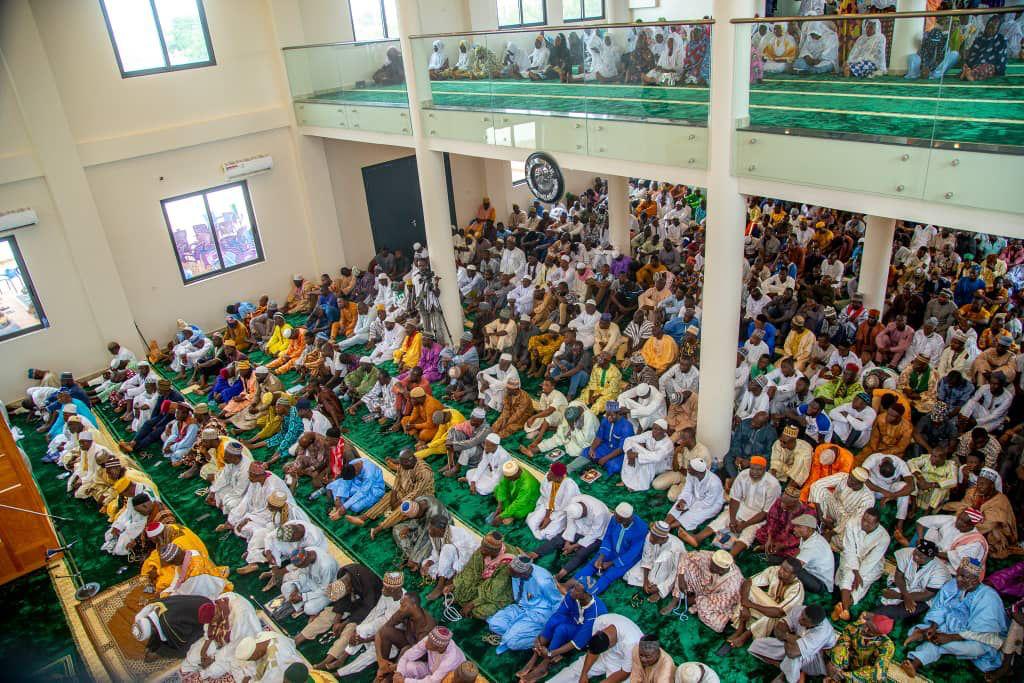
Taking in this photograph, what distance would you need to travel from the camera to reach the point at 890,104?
610cm

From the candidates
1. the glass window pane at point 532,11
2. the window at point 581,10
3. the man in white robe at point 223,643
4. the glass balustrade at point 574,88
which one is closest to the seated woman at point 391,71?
the glass balustrade at point 574,88

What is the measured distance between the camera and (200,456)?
Result: 938 cm

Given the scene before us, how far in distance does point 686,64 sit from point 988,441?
487cm

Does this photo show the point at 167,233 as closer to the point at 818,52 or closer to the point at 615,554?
the point at 615,554

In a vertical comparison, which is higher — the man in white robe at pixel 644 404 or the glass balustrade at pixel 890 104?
the glass balustrade at pixel 890 104

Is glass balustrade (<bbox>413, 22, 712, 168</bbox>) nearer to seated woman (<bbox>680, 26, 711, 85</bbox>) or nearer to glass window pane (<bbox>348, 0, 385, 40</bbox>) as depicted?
seated woman (<bbox>680, 26, 711, 85</bbox>)

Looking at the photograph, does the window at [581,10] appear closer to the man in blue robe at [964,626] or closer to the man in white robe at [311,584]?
the man in white robe at [311,584]

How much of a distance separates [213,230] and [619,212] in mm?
7531

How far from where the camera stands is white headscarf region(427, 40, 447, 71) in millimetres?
10188

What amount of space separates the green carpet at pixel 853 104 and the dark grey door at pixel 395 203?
6600 mm

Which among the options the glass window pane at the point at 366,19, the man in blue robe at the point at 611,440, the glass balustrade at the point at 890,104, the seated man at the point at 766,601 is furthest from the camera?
the glass window pane at the point at 366,19

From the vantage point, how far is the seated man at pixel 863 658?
559 centimetres

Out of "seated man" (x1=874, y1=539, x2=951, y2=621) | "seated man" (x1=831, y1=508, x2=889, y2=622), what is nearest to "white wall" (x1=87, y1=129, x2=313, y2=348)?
"seated man" (x1=831, y1=508, x2=889, y2=622)

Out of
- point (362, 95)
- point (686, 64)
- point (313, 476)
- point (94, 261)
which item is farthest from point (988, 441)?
point (94, 261)
